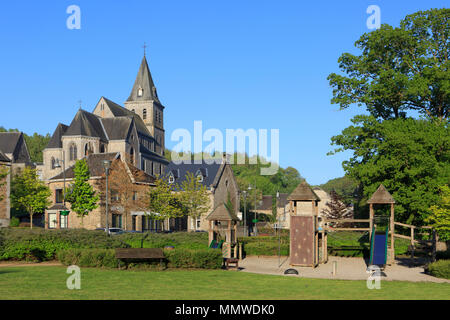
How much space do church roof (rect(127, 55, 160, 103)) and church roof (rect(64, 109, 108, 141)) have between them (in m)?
24.0

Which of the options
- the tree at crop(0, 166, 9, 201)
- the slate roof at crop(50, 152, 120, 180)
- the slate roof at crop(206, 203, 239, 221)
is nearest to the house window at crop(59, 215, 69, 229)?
the slate roof at crop(50, 152, 120, 180)

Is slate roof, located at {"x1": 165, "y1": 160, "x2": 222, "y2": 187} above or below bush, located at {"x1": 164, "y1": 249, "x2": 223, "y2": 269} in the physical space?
above

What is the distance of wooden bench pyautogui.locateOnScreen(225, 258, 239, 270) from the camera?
91.8ft

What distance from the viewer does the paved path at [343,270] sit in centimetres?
2509

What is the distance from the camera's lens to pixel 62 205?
5828cm

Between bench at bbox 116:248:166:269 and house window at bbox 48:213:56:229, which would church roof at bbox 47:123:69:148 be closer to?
house window at bbox 48:213:56:229

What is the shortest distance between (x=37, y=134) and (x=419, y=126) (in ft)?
405

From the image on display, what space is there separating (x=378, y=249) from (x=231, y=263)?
9.50m

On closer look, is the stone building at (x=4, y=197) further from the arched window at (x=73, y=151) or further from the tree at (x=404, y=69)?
the tree at (x=404, y=69)

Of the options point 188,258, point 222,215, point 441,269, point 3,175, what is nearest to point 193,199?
point 3,175

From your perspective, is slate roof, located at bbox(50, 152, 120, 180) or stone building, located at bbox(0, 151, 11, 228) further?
stone building, located at bbox(0, 151, 11, 228)

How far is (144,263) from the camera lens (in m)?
26.2

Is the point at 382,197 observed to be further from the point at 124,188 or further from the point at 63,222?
the point at 63,222
